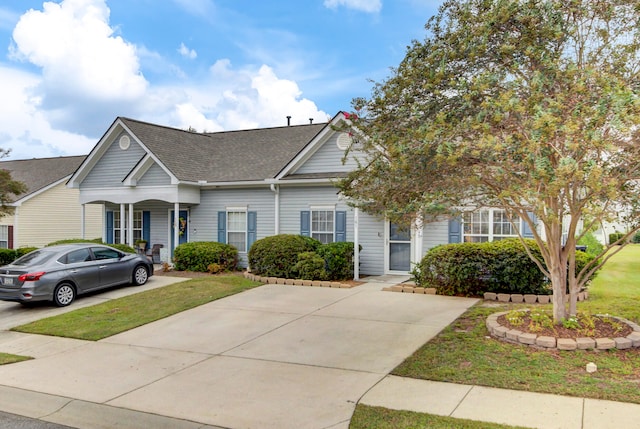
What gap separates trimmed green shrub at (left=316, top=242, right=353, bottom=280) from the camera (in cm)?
1450

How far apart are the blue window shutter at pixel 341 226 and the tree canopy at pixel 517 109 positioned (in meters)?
8.64

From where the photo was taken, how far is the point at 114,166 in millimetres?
20062

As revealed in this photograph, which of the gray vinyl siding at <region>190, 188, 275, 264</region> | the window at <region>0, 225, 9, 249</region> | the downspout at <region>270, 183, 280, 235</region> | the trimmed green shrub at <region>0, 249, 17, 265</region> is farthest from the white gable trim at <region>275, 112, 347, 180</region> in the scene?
the window at <region>0, 225, 9, 249</region>

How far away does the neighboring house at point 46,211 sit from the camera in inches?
952

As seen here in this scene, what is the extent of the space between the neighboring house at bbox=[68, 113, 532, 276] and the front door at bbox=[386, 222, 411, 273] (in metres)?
0.03

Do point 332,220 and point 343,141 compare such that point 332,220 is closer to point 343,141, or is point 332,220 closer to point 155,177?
point 343,141

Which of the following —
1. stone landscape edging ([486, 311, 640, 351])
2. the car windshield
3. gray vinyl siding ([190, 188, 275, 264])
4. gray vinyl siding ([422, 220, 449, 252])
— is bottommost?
stone landscape edging ([486, 311, 640, 351])

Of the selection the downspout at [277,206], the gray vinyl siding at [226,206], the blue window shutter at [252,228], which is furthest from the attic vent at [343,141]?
the blue window shutter at [252,228]

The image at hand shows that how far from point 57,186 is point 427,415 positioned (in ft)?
84.6

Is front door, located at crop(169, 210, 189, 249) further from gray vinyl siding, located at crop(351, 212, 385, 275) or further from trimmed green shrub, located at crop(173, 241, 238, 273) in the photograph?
gray vinyl siding, located at crop(351, 212, 385, 275)

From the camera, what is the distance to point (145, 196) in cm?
1867

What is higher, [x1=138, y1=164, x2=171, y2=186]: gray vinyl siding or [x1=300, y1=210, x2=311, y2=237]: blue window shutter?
[x1=138, y1=164, x2=171, y2=186]: gray vinyl siding

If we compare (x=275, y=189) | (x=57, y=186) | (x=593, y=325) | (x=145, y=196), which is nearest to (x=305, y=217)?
(x=275, y=189)

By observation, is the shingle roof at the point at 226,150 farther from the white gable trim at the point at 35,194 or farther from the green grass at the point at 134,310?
the white gable trim at the point at 35,194
